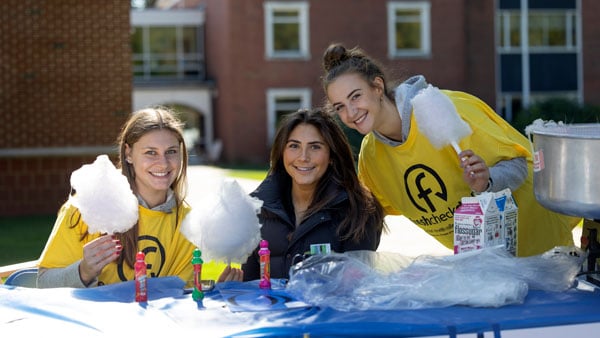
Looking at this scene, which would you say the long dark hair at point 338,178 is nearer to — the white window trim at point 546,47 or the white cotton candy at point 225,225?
the white cotton candy at point 225,225

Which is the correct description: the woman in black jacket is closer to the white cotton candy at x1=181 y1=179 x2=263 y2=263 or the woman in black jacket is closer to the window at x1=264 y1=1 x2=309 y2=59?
the white cotton candy at x1=181 y1=179 x2=263 y2=263

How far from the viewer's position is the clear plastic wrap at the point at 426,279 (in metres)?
2.54

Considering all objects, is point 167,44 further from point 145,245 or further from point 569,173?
point 569,173

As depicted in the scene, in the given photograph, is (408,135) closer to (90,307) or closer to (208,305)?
(208,305)

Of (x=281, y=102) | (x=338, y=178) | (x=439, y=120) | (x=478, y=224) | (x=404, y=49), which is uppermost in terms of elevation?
(x=404, y=49)

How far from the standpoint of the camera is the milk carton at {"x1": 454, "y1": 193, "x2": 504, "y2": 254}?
280cm

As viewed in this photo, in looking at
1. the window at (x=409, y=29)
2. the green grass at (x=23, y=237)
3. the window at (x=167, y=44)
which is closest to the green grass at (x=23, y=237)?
the green grass at (x=23, y=237)

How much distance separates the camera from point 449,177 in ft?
11.0

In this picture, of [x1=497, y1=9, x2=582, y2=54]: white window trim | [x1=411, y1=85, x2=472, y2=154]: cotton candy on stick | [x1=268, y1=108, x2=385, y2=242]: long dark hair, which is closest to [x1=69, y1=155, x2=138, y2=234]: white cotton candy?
[x1=268, y1=108, x2=385, y2=242]: long dark hair

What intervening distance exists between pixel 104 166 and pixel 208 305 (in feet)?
2.33

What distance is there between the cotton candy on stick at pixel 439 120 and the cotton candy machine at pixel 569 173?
0.26 m

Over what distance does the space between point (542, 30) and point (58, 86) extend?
18.6 meters

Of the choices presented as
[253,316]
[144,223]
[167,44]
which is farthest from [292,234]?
[167,44]

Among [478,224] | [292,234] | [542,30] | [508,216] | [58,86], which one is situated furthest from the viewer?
[542,30]
